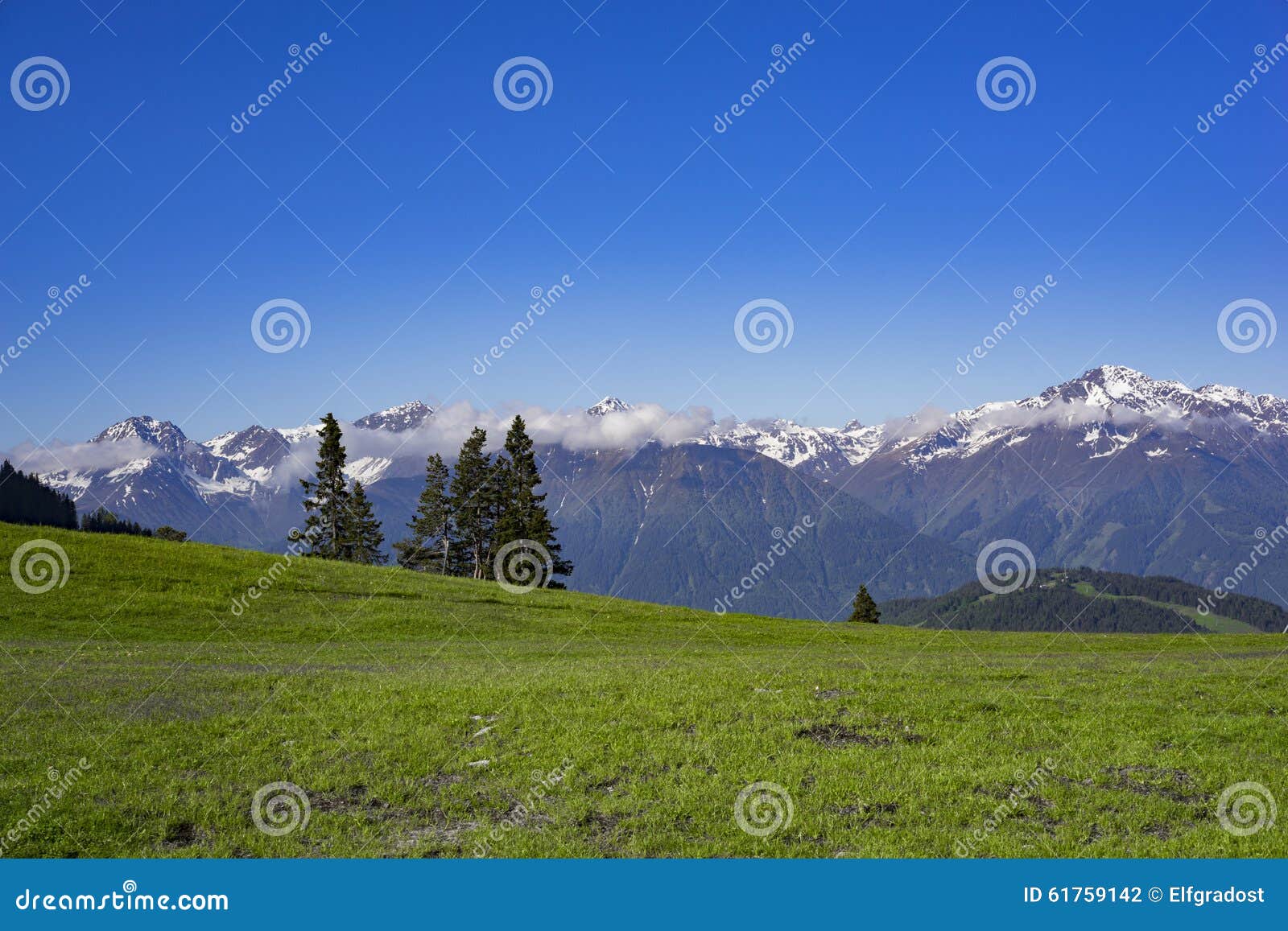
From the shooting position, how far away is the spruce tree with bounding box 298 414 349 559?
303 ft

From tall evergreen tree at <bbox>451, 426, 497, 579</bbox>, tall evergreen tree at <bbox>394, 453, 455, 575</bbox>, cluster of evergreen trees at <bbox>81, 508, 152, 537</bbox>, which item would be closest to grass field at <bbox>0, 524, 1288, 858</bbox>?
tall evergreen tree at <bbox>451, 426, 497, 579</bbox>

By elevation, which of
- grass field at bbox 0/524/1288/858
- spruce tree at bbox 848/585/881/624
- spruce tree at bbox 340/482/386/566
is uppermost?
spruce tree at bbox 340/482/386/566

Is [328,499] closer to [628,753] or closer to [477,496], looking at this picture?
[477,496]

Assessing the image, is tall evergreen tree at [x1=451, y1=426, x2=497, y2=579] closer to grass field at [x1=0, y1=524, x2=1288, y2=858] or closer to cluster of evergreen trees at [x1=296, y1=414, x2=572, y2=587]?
cluster of evergreen trees at [x1=296, y1=414, x2=572, y2=587]

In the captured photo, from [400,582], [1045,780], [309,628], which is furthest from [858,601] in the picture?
[1045,780]

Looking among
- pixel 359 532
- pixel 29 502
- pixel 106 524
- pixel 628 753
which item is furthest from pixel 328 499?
pixel 628 753

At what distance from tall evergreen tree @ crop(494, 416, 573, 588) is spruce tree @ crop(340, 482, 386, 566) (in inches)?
726

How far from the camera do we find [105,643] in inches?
1323

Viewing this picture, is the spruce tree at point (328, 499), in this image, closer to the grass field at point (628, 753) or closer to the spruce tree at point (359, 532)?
the spruce tree at point (359, 532)

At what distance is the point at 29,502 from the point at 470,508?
62.3 metres

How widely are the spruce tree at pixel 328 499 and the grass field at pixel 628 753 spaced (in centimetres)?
6247

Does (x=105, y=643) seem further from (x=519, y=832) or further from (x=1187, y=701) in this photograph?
(x=1187, y=701)

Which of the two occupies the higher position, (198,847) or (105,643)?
(105,643)

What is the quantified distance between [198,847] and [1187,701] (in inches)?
870
